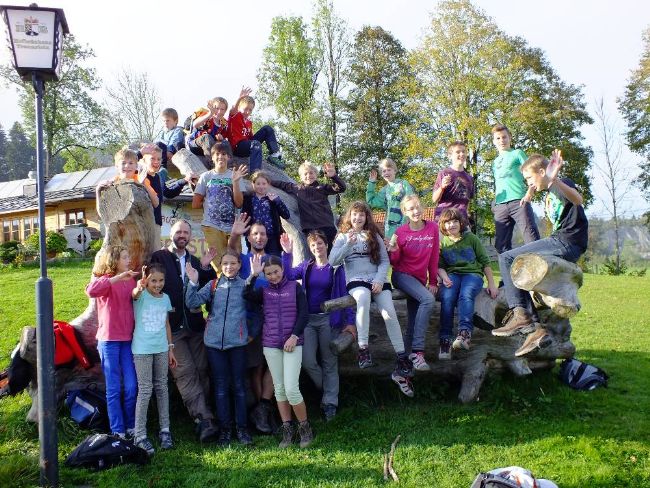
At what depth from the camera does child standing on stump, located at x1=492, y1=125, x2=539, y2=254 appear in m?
6.13

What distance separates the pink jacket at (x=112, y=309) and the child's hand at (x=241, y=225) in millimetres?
1411

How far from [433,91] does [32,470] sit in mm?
22048

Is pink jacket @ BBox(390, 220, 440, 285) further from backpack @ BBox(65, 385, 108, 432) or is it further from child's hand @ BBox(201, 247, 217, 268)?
backpack @ BBox(65, 385, 108, 432)

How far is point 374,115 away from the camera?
2764 centimetres

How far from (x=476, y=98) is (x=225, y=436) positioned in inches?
830

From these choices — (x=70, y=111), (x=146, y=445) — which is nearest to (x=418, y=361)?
(x=146, y=445)

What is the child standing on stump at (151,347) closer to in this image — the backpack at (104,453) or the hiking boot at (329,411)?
the backpack at (104,453)

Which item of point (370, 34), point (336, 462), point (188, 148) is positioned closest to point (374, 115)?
point (370, 34)

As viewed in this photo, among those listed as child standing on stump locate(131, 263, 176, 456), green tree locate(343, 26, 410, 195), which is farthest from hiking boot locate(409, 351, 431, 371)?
green tree locate(343, 26, 410, 195)

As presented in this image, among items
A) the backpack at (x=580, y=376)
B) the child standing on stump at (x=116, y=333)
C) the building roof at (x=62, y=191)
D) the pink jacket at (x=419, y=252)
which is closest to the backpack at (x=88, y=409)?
the child standing on stump at (x=116, y=333)

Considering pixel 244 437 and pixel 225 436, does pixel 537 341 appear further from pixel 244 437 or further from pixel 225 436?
pixel 225 436

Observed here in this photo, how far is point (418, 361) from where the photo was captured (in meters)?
5.49

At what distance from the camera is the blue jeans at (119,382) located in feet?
16.5

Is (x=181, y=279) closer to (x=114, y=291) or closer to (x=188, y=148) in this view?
(x=114, y=291)
